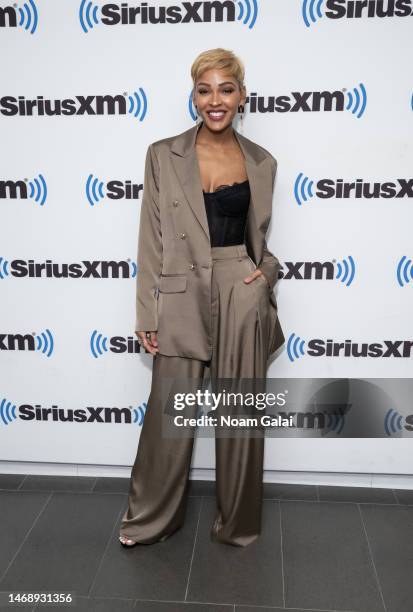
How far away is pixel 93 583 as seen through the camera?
2.61 metres

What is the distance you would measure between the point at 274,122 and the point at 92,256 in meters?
1.10

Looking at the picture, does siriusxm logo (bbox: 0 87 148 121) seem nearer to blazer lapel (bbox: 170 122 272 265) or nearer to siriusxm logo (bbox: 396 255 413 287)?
blazer lapel (bbox: 170 122 272 265)

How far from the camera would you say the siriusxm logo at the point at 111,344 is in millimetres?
3260

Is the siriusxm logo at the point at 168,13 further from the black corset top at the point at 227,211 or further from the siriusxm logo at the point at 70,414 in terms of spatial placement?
the siriusxm logo at the point at 70,414

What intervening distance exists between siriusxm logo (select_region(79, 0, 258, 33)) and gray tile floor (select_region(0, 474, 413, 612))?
7.66 ft

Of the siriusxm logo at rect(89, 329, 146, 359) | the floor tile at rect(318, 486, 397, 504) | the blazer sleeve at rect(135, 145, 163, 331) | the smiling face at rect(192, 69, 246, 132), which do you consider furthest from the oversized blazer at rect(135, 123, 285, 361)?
the floor tile at rect(318, 486, 397, 504)

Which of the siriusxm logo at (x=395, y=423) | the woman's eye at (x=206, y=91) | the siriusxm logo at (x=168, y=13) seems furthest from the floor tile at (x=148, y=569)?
the siriusxm logo at (x=168, y=13)

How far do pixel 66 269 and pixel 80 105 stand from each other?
0.80 metres

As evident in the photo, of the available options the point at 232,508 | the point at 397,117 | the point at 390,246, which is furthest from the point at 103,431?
the point at 397,117

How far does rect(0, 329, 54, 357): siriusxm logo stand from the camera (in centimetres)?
329

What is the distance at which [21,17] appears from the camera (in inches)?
115

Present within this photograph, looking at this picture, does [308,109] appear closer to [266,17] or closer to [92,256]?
[266,17]

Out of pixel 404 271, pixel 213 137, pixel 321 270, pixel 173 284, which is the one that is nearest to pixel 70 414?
pixel 173 284

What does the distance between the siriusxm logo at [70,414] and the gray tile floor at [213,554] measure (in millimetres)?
358
